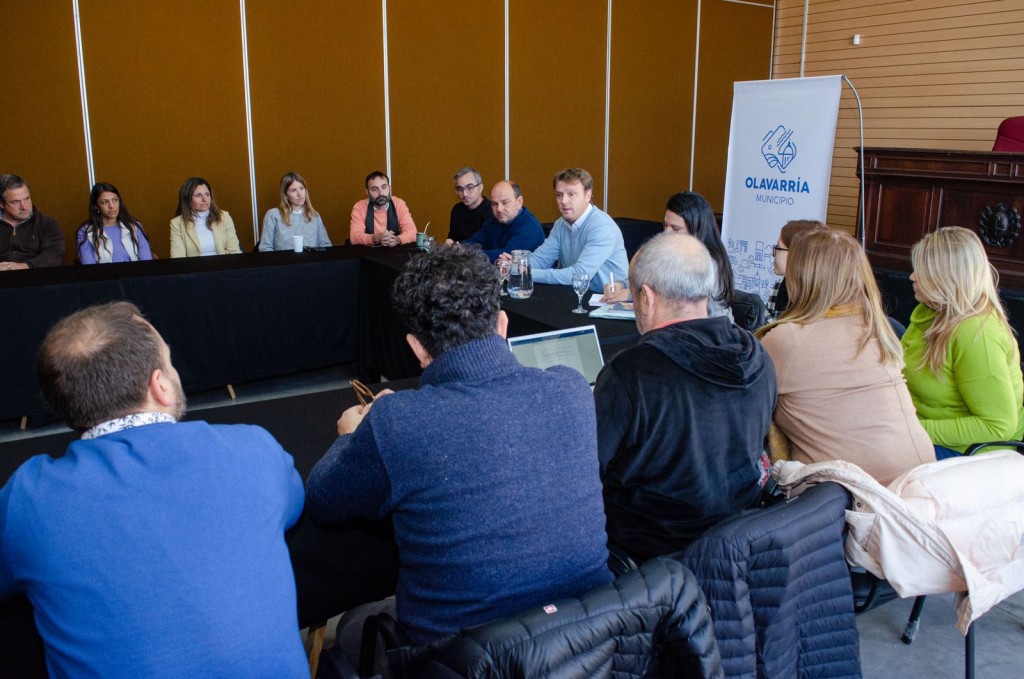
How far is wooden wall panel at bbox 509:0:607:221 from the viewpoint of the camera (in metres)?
7.42

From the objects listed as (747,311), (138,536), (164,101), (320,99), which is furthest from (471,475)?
(320,99)

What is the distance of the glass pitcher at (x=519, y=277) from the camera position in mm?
3475

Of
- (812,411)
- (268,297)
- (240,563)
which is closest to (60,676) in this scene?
(240,563)

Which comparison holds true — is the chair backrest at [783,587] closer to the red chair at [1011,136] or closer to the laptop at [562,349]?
the laptop at [562,349]

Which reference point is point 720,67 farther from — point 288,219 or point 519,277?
point 519,277

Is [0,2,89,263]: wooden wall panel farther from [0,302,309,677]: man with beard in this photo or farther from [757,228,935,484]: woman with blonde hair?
[757,228,935,484]: woman with blonde hair

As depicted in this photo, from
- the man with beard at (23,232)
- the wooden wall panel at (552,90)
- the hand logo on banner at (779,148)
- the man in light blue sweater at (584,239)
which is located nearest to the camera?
the man in light blue sweater at (584,239)

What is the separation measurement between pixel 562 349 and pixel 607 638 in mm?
1289

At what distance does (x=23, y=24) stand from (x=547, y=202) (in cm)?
452

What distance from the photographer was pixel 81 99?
5.58m

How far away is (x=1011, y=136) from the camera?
242 inches

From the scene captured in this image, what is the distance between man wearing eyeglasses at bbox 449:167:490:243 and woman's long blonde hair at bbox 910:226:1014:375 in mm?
3456

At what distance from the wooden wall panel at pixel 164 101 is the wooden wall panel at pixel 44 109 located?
117 mm

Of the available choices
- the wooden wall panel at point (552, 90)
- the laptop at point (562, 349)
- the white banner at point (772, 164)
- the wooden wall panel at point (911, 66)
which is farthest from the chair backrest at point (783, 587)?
the wooden wall panel at point (911, 66)
